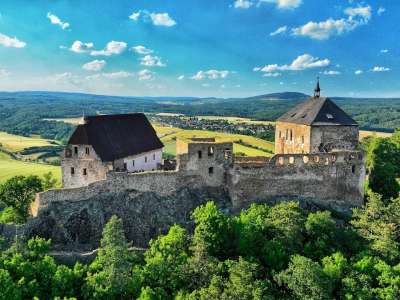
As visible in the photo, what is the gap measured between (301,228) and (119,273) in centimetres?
1463

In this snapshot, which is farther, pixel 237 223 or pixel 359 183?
pixel 359 183

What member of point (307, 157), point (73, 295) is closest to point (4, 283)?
point (73, 295)

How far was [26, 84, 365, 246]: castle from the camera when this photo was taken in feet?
120

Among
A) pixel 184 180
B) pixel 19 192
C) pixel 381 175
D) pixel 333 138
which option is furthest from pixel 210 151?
pixel 19 192

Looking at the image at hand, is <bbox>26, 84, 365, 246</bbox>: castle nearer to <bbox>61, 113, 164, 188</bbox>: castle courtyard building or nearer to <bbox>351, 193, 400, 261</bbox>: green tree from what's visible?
<bbox>61, 113, 164, 188</bbox>: castle courtyard building

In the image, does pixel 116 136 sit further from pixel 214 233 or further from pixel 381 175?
pixel 381 175

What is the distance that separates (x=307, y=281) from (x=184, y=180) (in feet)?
47.9

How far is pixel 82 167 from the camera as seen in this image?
39.4 m

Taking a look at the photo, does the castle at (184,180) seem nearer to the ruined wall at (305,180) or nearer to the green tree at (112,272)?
the ruined wall at (305,180)

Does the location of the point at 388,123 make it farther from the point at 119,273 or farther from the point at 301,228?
the point at 119,273

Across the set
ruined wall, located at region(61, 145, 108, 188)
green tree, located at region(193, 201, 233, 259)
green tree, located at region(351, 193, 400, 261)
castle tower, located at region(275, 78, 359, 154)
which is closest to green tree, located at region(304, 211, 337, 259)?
green tree, located at region(351, 193, 400, 261)

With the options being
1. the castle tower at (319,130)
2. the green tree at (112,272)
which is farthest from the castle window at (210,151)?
the green tree at (112,272)

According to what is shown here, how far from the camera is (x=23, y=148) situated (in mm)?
109562

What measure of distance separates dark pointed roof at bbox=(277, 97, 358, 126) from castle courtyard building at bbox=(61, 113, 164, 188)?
51.2ft
